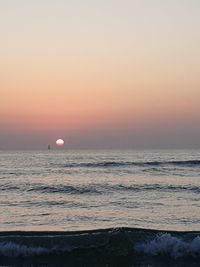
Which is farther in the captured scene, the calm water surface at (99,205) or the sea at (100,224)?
the calm water surface at (99,205)

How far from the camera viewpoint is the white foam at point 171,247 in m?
10.9

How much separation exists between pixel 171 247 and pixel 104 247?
5.80ft

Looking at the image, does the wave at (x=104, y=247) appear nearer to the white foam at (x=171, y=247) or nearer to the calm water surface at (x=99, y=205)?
the white foam at (x=171, y=247)

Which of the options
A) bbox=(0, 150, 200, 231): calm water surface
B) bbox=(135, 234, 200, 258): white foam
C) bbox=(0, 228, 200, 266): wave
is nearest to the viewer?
bbox=(0, 228, 200, 266): wave

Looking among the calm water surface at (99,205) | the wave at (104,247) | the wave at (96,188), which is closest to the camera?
the wave at (104,247)

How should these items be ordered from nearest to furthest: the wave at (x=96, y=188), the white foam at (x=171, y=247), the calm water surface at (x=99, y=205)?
the white foam at (x=171, y=247), the calm water surface at (x=99, y=205), the wave at (x=96, y=188)

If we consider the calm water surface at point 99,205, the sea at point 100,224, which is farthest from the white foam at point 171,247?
the calm water surface at point 99,205

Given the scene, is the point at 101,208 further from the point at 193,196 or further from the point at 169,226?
the point at 193,196

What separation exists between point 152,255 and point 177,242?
30.9 inches

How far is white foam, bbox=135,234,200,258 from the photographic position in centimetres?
1085

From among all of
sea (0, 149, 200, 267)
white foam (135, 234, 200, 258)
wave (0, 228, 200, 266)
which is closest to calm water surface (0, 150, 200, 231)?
sea (0, 149, 200, 267)

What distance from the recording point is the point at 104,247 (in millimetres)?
10969

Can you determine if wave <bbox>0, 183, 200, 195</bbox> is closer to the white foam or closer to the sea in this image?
the sea

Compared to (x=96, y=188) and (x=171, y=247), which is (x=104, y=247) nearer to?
(x=171, y=247)
